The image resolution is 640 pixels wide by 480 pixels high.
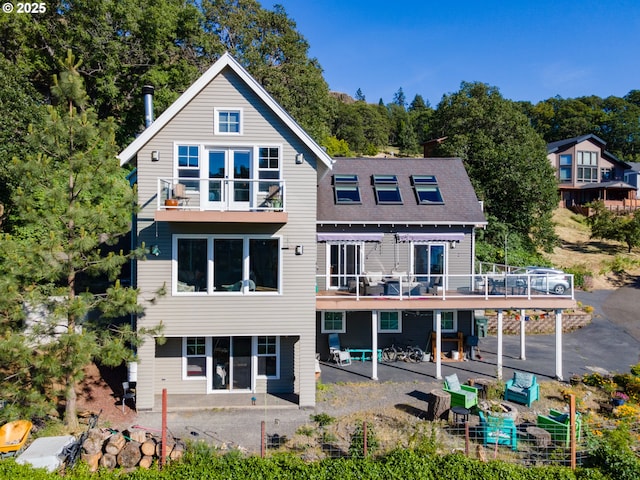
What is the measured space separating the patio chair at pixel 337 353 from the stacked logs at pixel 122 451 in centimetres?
870

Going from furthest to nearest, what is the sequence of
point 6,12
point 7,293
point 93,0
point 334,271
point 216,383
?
point 93,0
point 6,12
point 334,271
point 216,383
point 7,293

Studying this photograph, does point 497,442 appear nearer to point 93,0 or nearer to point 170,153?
point 170,153

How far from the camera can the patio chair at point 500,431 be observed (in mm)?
11572

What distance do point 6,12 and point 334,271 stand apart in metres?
28.3

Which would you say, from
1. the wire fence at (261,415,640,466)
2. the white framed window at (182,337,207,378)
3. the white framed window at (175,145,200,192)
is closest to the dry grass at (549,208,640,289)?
the wire fence at (261,415,640,466)

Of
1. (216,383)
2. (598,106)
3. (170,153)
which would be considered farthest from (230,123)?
(598,106)

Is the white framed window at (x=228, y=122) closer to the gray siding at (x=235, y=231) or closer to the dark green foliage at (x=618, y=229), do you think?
the gray siding at (x=235, y=231)

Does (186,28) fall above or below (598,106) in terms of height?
below

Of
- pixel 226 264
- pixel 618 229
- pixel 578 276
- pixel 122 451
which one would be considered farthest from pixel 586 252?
pixel 122 451

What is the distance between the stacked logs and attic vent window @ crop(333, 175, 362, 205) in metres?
12.4

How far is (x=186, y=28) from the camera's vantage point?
3447 cm

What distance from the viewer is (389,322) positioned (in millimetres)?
19406

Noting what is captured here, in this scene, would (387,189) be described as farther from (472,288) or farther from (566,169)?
(566,169)

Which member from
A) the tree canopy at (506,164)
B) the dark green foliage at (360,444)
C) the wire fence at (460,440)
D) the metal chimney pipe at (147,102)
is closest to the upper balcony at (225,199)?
the metal chimney pipe at (147,102)
